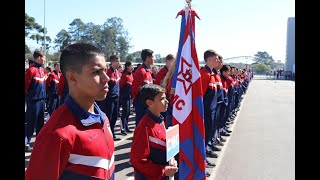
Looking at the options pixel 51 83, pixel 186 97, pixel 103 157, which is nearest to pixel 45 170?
pixel 103 157

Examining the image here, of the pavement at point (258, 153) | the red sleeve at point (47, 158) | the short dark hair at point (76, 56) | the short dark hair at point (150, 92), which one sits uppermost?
the short dark hair at point (76, 56)

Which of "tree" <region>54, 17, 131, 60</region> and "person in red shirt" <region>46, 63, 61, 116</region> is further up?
"tree" <region>54, 17, 131, 60</region>

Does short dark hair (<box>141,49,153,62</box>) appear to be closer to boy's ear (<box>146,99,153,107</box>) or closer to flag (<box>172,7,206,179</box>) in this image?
flag (<box>172,7,206,179</box>)

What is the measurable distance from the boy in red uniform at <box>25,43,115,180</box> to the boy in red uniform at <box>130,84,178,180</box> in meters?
0.92

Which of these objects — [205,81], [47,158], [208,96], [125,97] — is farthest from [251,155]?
[47,158]

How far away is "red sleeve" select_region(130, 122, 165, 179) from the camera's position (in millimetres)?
3098

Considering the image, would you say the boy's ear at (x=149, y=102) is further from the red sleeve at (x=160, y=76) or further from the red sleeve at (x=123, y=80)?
the red sleeve at (x=123, y=80)

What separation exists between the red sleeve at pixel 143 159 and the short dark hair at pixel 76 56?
4.02 feet

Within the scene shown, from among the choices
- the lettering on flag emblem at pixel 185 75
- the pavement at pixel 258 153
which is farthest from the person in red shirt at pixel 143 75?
the lettering on flag emblem at pixel 185 75

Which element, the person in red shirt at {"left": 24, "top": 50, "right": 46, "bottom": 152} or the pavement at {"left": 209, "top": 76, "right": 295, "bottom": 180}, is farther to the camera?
the person in red shirt at {"left": 24, "top": 50, "right": 46, "bottom": 152}

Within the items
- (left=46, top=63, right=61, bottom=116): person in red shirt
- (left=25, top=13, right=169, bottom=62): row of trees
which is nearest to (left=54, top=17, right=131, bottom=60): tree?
(left=25, top=13, right=169, bottom=62): row of trees

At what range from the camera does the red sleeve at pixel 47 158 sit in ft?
5.78

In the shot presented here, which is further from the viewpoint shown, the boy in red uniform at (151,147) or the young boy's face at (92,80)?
the boy in red uniform at (151,147)
